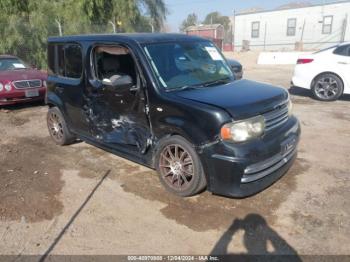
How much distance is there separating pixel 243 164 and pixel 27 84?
712 cm

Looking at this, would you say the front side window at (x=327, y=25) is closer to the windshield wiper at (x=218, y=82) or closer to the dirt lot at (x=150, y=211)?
the dirt lot at (x=150, y=211)

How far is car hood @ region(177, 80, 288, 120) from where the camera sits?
3639 millimetres

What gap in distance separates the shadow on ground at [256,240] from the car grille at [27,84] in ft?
23.3

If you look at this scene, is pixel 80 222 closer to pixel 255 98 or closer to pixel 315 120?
pixel 255 98

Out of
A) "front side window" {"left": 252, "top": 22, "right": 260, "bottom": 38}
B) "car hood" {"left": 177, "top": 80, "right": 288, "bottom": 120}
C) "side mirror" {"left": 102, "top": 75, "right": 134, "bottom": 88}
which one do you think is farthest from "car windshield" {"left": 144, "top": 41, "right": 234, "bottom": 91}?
"front side window" {"left": 252, "top": 22, "right": 260, "bottom": 38}

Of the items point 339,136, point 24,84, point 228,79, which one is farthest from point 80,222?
point 24,84

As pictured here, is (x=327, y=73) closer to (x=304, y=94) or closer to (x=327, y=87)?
(x=327, y=87)

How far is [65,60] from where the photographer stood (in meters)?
5.55

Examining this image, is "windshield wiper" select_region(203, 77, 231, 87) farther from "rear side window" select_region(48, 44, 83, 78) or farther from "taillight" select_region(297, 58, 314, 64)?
"taillight" select_region(297, 58, 314, 64)

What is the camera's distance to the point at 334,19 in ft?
101


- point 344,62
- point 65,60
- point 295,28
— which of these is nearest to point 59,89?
point 65,60

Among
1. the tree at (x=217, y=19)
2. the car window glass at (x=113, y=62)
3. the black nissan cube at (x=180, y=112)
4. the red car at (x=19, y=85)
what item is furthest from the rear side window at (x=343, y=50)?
the tree at (x=217, y=19)

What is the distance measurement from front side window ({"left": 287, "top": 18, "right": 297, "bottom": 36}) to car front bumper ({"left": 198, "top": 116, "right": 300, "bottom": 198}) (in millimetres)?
32441

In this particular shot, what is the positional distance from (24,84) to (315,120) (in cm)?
697
